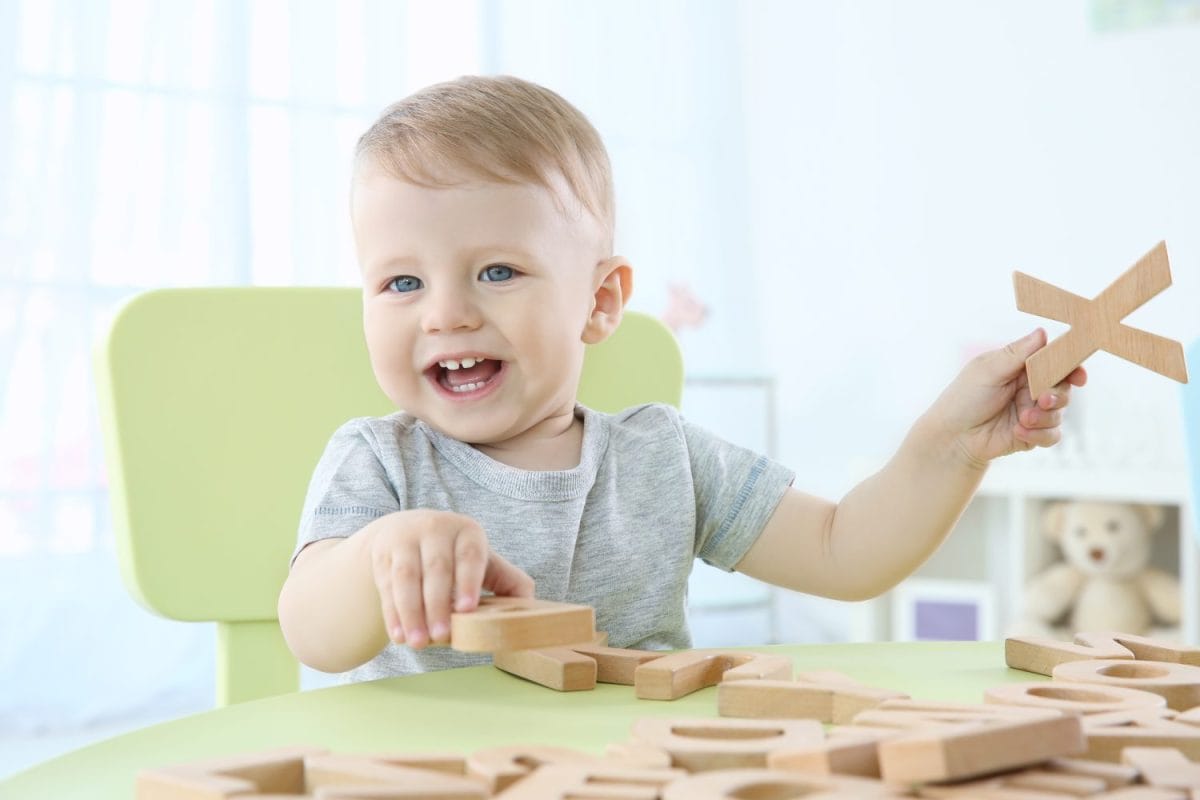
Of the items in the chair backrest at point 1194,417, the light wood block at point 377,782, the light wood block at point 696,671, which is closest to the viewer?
the light wood block at point 377,782

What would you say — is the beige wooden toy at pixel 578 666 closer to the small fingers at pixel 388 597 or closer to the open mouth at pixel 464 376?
the small fingers at pixel 388 597

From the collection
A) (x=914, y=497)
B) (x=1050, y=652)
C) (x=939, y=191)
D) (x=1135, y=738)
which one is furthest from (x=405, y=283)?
(x=939, y=191)

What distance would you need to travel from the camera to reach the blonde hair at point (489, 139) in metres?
0.97

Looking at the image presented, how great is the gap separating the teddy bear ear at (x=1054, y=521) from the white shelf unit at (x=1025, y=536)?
0.9 inches

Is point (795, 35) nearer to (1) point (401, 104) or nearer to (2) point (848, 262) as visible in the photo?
(2) point (848, 262)

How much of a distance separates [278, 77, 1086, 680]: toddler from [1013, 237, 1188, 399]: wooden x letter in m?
0.08

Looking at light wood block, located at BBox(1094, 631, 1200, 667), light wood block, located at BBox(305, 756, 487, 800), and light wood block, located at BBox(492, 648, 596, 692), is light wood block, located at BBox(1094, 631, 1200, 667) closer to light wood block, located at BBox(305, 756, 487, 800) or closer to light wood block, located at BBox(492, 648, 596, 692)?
light wood block, located at BBox(492, 648, 596, 692)

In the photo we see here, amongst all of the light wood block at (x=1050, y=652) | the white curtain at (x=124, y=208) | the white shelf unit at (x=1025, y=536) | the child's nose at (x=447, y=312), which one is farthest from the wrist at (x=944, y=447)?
the white curtain at (x=124, y=208)

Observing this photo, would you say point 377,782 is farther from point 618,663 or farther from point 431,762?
point 618,663

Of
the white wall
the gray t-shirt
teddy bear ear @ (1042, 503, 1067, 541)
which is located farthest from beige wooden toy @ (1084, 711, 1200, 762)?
the white wall

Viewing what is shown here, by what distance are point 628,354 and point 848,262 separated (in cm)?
245

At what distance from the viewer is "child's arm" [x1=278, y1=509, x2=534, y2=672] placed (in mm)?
632

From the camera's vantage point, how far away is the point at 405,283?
979mm

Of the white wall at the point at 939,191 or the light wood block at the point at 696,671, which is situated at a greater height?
the white wall at the point at 939,191
